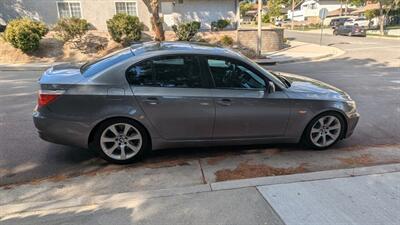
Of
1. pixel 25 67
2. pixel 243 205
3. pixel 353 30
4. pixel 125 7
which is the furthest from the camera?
pixel 353 30

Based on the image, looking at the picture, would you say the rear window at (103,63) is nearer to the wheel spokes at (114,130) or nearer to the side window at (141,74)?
the side window at (141,74)

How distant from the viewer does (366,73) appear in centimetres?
1230

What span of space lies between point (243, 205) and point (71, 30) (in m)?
15.4

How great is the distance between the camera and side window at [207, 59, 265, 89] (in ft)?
14.0

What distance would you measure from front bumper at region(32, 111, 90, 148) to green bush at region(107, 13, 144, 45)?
44.3ft

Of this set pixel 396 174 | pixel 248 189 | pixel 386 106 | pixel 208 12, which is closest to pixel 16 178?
pixel 248 189

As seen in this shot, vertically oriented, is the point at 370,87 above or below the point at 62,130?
below

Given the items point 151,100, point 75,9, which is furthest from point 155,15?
point 151,100

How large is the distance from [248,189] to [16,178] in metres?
2.72

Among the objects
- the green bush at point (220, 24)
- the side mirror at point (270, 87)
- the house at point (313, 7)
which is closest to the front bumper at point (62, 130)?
the side mirror at point (270, 87)

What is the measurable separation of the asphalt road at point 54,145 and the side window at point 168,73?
1070 mm

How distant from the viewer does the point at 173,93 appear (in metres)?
4.09

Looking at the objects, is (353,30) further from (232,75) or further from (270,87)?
(232,75)

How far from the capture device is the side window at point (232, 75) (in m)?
4.26
